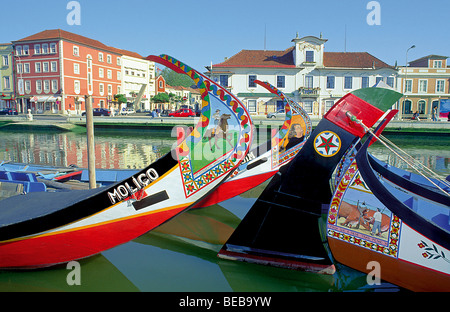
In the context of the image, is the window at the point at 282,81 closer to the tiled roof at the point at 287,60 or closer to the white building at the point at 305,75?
the white building at the point at 305,75

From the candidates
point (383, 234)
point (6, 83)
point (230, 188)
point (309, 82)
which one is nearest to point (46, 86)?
point (6, 83)

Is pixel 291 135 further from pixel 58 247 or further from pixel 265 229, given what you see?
pixel 58 247

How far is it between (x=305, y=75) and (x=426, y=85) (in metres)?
12.9

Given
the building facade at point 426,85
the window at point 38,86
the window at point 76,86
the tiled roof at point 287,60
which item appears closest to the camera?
the tiled roof at point 287,60

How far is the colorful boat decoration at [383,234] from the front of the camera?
3.96 meters

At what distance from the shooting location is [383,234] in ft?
14.0

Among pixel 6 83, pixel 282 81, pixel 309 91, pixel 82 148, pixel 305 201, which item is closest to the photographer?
pixel 305 201

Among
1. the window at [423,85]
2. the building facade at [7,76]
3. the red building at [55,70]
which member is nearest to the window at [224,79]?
the red building at [55,70]

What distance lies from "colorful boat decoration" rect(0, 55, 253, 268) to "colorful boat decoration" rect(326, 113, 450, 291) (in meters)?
1.80

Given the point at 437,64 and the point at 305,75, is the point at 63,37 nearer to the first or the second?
the point at 305,75

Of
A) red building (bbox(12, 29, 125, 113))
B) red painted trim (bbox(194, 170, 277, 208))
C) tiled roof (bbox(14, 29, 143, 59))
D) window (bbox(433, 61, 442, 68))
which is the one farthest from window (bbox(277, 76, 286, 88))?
red painted trim (bbox(194, 170, 277, 208))

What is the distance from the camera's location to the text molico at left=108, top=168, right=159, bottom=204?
16.3 ft

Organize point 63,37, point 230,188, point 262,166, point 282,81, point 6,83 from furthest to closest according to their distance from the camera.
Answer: point 6,83 → point 63,37 → point 282,81 → point 262,166 → point 230,188
